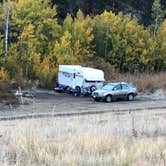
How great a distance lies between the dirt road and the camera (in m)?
37.1

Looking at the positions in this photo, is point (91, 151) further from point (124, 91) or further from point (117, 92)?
point (124, 91)

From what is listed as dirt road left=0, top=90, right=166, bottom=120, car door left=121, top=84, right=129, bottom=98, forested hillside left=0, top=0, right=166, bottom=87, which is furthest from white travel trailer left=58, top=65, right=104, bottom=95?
forested hillside left=0, top=0, right=166, bottom=87

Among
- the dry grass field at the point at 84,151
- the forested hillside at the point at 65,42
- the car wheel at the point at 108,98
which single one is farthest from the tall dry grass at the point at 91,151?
the forested hillside at the point at 65,42

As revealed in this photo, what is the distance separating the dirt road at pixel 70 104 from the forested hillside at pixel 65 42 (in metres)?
7.19

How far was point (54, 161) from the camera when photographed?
8164mm

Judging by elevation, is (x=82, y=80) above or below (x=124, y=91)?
above

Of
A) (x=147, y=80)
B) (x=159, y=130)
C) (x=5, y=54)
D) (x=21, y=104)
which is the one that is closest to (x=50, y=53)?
(x=5, y=54)

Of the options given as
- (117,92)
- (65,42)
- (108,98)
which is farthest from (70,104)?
(65,42)

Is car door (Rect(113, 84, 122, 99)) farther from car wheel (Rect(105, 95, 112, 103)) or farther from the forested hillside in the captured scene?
the forested hillside

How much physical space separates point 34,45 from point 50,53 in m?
3.27

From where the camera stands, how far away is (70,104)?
4381cm

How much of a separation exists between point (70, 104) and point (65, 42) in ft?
81.3

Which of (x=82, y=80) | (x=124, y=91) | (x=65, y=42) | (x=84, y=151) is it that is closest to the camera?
(x=84, y=151)

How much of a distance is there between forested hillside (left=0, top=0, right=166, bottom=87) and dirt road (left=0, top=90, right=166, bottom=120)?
23.6ft
